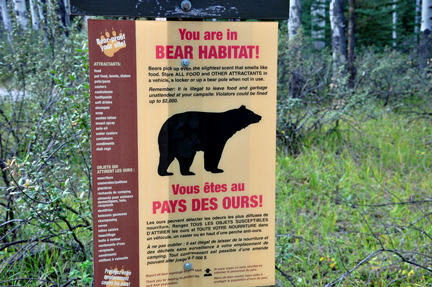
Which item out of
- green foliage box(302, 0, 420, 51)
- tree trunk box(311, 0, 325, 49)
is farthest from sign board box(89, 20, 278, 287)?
green foliage box(302, 0, 420, 51)

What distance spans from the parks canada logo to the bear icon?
1.18 ft

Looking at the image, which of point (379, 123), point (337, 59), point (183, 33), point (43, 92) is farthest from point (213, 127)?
point (337, 59)

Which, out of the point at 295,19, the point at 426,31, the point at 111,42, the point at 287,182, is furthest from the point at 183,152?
the point at 426,31

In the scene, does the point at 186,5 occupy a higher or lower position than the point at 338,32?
lower

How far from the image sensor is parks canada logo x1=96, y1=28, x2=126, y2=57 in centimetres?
156

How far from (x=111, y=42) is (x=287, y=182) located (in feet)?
10.2

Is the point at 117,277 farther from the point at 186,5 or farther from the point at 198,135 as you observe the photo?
the point at 186,5

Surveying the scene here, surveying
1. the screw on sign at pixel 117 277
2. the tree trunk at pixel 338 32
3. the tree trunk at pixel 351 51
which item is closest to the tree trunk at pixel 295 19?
the tree trunk at pixel 338 32

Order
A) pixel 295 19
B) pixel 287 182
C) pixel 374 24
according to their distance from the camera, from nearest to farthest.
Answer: pixel 287 182
pixel 295 19
pixel 374 24

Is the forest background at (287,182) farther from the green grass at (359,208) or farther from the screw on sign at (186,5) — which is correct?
the screw on sign at (186,5)

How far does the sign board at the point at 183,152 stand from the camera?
63.3 inches

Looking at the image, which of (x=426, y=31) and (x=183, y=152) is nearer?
(x=183, y=152)

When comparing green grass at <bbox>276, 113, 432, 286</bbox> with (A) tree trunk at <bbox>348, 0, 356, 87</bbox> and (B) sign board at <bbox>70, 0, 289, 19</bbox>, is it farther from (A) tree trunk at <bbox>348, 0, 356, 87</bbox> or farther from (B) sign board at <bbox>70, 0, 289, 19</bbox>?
(A) tree trunk at <bbox>348, 0, 356, 87</bbox>

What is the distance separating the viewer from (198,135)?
5.73ft
